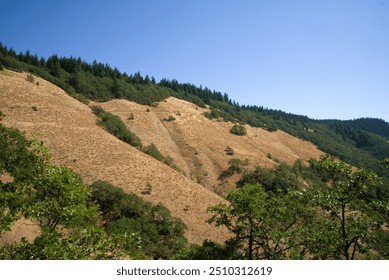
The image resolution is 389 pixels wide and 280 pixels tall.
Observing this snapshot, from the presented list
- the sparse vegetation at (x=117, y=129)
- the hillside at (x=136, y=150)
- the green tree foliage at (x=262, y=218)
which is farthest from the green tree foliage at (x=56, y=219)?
the sparse vegetation at (x=117, y=129)

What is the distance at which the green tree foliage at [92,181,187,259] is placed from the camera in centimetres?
3150

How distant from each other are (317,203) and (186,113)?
10027 centimetres

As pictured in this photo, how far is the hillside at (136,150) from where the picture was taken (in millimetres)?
46062

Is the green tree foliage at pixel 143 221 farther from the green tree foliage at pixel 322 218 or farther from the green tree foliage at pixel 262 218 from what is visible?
the green tree foliage at pixel 262 218

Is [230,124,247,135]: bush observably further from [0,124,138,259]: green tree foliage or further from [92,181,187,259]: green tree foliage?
[0,124,138,259]: green tree foliage

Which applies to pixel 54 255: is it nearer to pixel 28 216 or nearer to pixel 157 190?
pixel 28 216

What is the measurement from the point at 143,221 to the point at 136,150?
26.4 metres

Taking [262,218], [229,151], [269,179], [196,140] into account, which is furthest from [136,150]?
[262,218]

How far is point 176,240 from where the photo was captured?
33656 millimetres

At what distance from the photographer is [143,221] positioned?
3547 cm

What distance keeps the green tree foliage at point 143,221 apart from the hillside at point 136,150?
395 centimetres

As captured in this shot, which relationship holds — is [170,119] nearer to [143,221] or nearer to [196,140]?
[196,140]

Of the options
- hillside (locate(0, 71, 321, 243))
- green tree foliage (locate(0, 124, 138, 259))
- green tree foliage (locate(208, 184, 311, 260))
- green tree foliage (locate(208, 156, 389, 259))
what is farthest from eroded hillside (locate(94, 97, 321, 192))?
green tree foliage (locate(0, 124, 138, 259))

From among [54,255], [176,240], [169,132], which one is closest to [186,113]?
[169,132]
